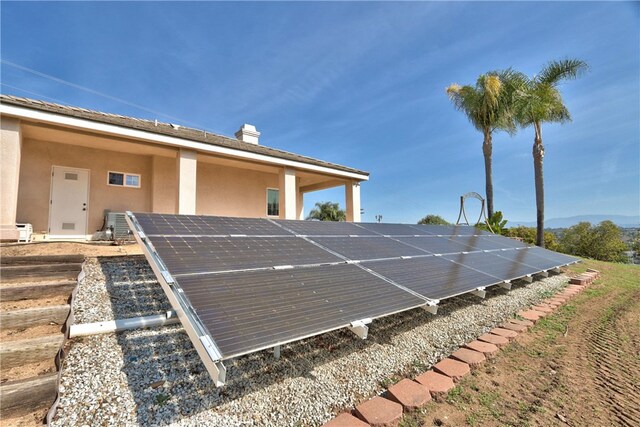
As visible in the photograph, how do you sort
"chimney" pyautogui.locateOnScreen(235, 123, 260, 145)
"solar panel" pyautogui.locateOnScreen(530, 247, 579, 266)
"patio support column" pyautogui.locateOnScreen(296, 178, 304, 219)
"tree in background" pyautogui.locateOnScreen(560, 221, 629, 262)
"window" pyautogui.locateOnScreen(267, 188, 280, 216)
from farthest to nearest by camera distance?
"tree in background" pyautogui.locateOnScreen(560, 221, 629, 262) → "patio support column" pyautogui.locateOnScreen(296, 178, 304, 219) → "chimney" pyautogui.locateOnScreen(235, 123, 260, 145) → "window" pyautogui.locateOnScreen(267, 188, 280, 216) → "solar panel" pyautogui.locateOnScreen(530, 247, 579, 266)

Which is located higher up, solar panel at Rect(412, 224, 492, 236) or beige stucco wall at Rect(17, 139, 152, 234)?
beige stucco wall at Rect(17, 139, 152, 234)

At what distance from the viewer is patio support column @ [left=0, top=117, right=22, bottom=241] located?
6.95 meters

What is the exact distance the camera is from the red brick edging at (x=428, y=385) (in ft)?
7.06

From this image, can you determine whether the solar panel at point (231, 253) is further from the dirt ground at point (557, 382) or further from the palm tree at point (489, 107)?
the palm tree at point (489, 107)

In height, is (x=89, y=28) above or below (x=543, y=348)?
above

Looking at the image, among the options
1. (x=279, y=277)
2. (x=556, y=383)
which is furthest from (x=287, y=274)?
(x=556, y=383)

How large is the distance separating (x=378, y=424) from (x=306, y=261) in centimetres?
210

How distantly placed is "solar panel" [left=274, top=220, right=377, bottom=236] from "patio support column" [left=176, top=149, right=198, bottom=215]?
5.18 meters

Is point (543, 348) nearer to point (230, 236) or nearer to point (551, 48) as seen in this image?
point (230, 236)

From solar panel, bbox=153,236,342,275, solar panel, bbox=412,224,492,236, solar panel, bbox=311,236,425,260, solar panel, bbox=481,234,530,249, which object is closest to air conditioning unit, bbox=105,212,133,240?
solar panel, bbox=153,236,342,275

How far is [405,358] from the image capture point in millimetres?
3217

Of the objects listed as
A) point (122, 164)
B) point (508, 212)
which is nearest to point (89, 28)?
point (122, 164)

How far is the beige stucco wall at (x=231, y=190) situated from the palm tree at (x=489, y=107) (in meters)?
14.6

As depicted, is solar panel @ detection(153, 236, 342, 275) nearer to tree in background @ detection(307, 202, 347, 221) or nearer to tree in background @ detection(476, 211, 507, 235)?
tree in background @ detection(476, 211, 507, 235)
